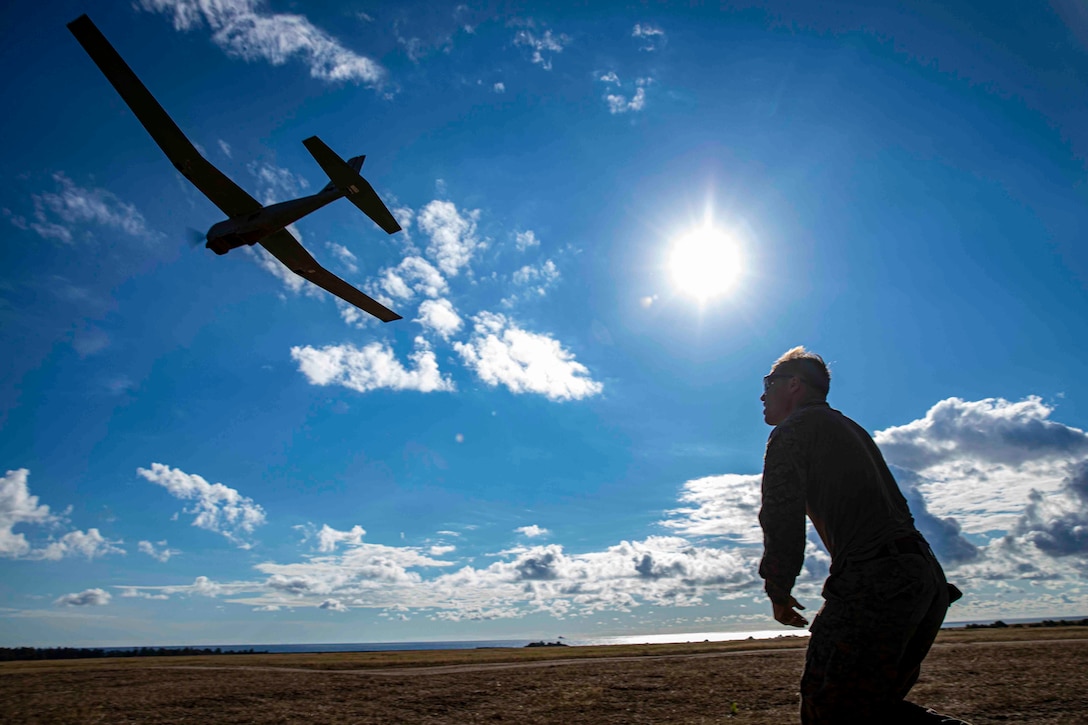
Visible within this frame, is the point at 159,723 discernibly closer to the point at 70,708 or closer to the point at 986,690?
the point at 70,708

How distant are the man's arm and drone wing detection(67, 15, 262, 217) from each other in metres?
17.7

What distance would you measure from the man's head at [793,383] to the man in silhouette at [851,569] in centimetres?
29

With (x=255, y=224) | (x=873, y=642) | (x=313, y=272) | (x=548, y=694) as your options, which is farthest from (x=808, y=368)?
(x=313, y=272)

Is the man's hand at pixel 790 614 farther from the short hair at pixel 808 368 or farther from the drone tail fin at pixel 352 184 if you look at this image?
the drone tail fin at pixel 352 184

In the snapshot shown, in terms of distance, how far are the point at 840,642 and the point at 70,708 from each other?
16898mm

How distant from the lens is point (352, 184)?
17.7 m

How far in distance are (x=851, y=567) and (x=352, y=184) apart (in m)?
17.7

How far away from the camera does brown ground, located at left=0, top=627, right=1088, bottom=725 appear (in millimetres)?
10773

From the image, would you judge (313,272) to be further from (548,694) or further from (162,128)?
(548,694)

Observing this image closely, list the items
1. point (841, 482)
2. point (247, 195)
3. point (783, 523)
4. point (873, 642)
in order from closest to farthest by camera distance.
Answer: point (873, 642) → point (783, 523) → point (841, 482) → point (247, 195)

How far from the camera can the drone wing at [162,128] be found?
13.7 meters

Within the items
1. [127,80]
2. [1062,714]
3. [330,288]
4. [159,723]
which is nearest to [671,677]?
[1062,714]

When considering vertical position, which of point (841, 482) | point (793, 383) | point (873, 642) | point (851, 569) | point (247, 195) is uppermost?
point (247, 195)

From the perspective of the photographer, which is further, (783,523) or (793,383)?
(793,383)
